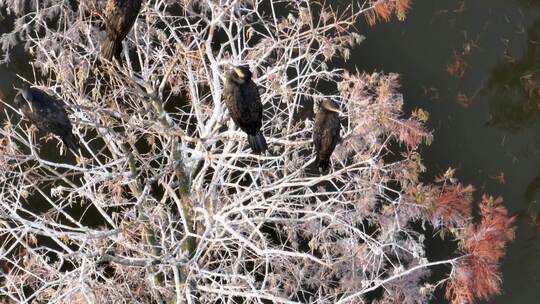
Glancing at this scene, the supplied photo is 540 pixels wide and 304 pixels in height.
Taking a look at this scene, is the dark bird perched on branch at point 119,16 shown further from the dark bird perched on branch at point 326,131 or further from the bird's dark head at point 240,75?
the dark bird perched on branch at point 326,131

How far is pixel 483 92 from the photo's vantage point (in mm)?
6281

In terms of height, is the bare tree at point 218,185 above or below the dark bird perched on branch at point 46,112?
below

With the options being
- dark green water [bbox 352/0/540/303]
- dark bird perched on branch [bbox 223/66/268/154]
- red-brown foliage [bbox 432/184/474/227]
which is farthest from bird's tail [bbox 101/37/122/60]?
dark green water [bbox 352/0/540/303]

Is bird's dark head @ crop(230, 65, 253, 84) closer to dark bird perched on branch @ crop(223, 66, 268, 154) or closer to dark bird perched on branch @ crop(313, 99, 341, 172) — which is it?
dark bird perched on branch @ crop(223, 66, 268, 154)

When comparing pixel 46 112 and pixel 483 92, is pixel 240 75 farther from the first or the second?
pixel 483 92

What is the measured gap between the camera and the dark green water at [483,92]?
6.01 metres

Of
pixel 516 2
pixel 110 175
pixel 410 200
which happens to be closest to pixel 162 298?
pixel 110 175

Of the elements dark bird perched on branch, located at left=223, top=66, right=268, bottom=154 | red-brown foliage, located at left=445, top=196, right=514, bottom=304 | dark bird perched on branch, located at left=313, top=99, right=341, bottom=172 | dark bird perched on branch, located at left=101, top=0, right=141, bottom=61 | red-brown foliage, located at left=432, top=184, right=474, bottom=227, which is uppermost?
dark bird perched on branch, located at left=101, top=0, right=141, bottom=61

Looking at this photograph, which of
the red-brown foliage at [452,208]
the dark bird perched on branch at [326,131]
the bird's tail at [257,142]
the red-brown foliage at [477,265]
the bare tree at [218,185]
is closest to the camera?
the bird's tail at [257,142]

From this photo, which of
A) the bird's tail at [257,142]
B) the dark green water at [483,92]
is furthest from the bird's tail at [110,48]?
the dark green water at [483,92]

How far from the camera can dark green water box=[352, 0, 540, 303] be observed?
6008 millimetres

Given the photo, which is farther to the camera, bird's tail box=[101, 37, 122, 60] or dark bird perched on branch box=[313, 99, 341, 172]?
dark bird perched on branch box=[313, 99, 341, 172]

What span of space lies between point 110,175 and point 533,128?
458cm

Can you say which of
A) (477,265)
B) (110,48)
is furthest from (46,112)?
(477,265)
